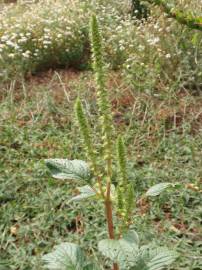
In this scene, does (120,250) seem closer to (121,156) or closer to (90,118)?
(121,156)

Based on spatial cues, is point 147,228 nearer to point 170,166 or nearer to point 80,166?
point 170,166

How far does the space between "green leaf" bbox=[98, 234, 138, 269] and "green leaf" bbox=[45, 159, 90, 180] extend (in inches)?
10.1

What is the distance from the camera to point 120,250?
55.2 inches

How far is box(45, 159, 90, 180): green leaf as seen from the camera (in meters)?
1.58

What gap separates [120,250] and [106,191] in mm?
215

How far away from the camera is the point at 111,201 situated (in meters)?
1.56

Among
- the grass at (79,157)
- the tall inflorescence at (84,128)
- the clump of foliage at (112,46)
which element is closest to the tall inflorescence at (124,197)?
the tall inflorescence at (84,128)

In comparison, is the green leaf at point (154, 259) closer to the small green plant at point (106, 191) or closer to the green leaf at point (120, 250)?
the small green plant at point (106, 191)

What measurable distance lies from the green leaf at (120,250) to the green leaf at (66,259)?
26cm

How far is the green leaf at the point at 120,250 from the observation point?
1388mm

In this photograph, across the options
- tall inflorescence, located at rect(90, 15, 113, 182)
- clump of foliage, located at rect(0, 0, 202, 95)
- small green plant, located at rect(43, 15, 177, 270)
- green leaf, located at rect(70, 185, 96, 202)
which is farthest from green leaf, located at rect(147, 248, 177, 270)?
clump of foliage, located at rect(0, 0, 202, 95)

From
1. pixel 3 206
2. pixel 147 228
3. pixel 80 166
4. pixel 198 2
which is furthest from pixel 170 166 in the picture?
pixel 198 2

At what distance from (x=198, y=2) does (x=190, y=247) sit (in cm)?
335

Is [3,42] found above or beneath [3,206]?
above
